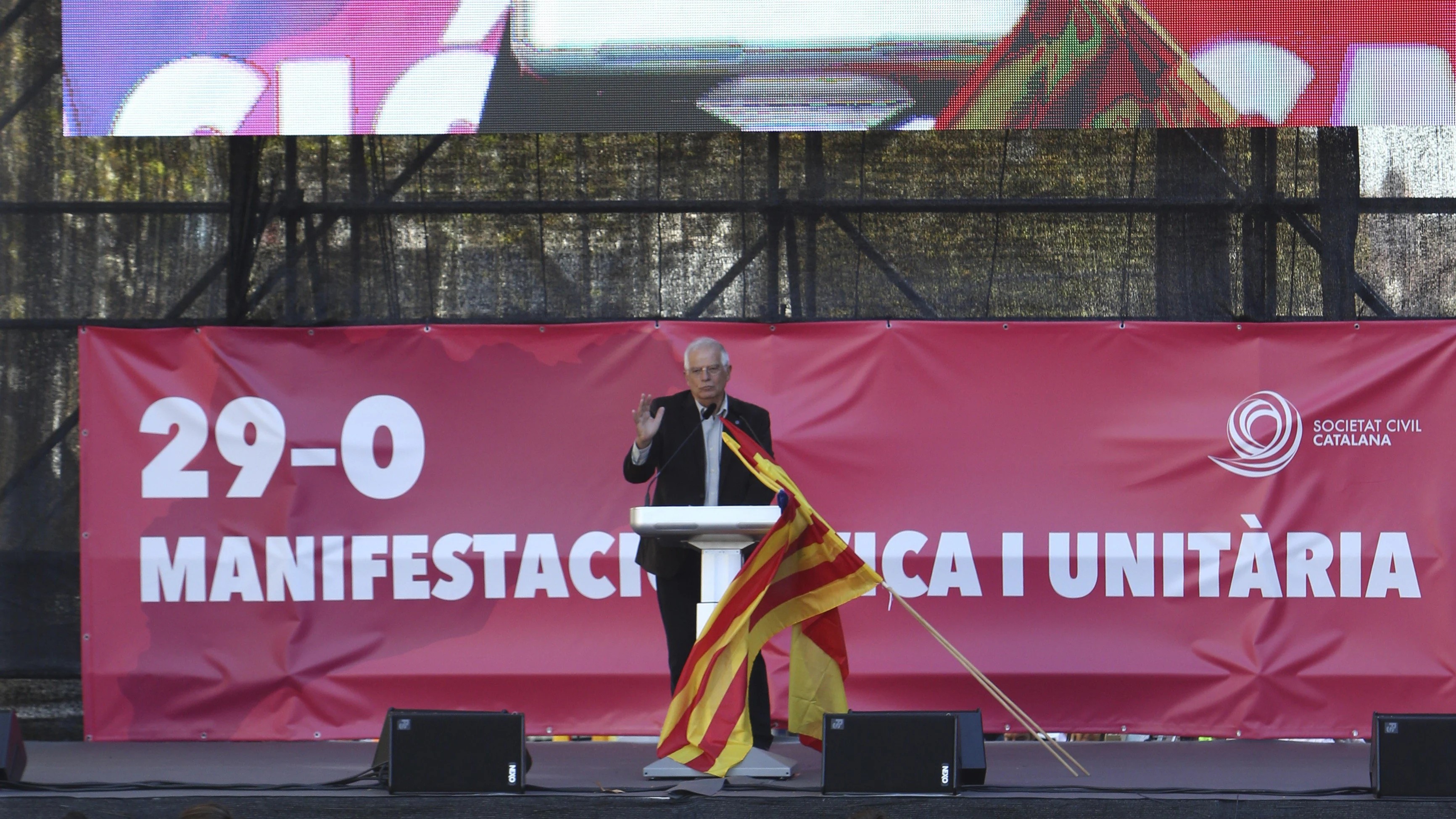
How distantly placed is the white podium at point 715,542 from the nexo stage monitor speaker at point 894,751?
287 millimetres

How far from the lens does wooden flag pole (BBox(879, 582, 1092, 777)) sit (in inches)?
172

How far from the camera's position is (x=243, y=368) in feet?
18.8

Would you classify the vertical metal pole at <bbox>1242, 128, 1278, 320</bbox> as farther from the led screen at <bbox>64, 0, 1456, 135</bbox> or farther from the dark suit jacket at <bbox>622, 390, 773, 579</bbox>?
the dark suit jacket at <bbox>622, 390, 773, 579</bbox>

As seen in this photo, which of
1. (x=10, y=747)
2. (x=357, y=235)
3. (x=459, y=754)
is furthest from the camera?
(x=357, y=235)

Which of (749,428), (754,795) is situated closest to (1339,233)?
(749,428)

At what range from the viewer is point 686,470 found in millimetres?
4805

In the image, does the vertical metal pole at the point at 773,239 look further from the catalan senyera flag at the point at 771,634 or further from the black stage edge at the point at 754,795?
the black stage edge at the point at 754,795

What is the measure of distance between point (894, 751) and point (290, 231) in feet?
10.0

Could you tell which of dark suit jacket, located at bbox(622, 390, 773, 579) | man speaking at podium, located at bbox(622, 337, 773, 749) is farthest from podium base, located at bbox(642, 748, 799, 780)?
dark suit jacket, located at bbox(622, 390, 773, 579)

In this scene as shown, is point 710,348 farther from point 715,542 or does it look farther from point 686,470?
point 715,542

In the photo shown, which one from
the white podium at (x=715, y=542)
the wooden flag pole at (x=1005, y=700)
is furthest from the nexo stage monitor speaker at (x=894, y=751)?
the white podium at (x=715, y=542)

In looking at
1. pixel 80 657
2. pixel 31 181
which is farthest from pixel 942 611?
pixel 31 181

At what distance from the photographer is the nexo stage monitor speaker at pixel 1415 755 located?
4285 mm

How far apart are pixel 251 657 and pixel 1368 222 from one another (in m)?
4.37
